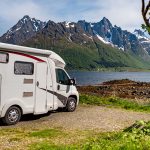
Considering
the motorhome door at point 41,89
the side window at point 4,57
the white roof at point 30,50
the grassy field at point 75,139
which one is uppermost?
the white roof at point 30,50

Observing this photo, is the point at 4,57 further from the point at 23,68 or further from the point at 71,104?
the point at 71,104

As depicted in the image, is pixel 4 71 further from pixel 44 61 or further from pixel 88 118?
pixel 88 118

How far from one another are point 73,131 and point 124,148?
6925 mm

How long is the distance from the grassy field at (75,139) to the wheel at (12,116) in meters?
1.02

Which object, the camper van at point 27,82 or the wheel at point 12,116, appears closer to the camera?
the camper van at point 27,82

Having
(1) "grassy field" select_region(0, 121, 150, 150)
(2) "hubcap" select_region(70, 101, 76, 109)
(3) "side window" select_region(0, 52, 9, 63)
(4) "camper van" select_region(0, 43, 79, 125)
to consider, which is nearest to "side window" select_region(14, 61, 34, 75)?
(4) "camper van" select_region(0, 43, 79, 125)

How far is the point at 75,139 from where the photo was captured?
16.1m

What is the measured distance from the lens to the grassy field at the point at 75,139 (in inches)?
463

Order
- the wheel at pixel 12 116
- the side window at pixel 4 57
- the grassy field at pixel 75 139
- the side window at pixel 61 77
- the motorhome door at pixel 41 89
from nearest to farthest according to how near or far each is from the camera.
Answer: the grassy field at pixel 75 139 < the side window at pixel 4 57 < the wheel at pixel 12 116 < the motorhome door at pixel 41 89 < the side window at pixel 61 77

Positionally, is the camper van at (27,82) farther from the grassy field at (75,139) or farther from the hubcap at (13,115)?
the grassy field at (75,139)

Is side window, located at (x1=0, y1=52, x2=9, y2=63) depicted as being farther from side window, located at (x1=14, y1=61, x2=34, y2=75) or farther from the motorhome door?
the motorhome door

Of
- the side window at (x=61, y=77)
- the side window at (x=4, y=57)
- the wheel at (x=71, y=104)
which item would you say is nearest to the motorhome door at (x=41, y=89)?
the side window at (x=61, y=77)

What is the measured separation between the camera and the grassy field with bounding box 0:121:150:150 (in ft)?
38.6

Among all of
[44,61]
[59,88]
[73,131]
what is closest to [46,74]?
[44,61]
